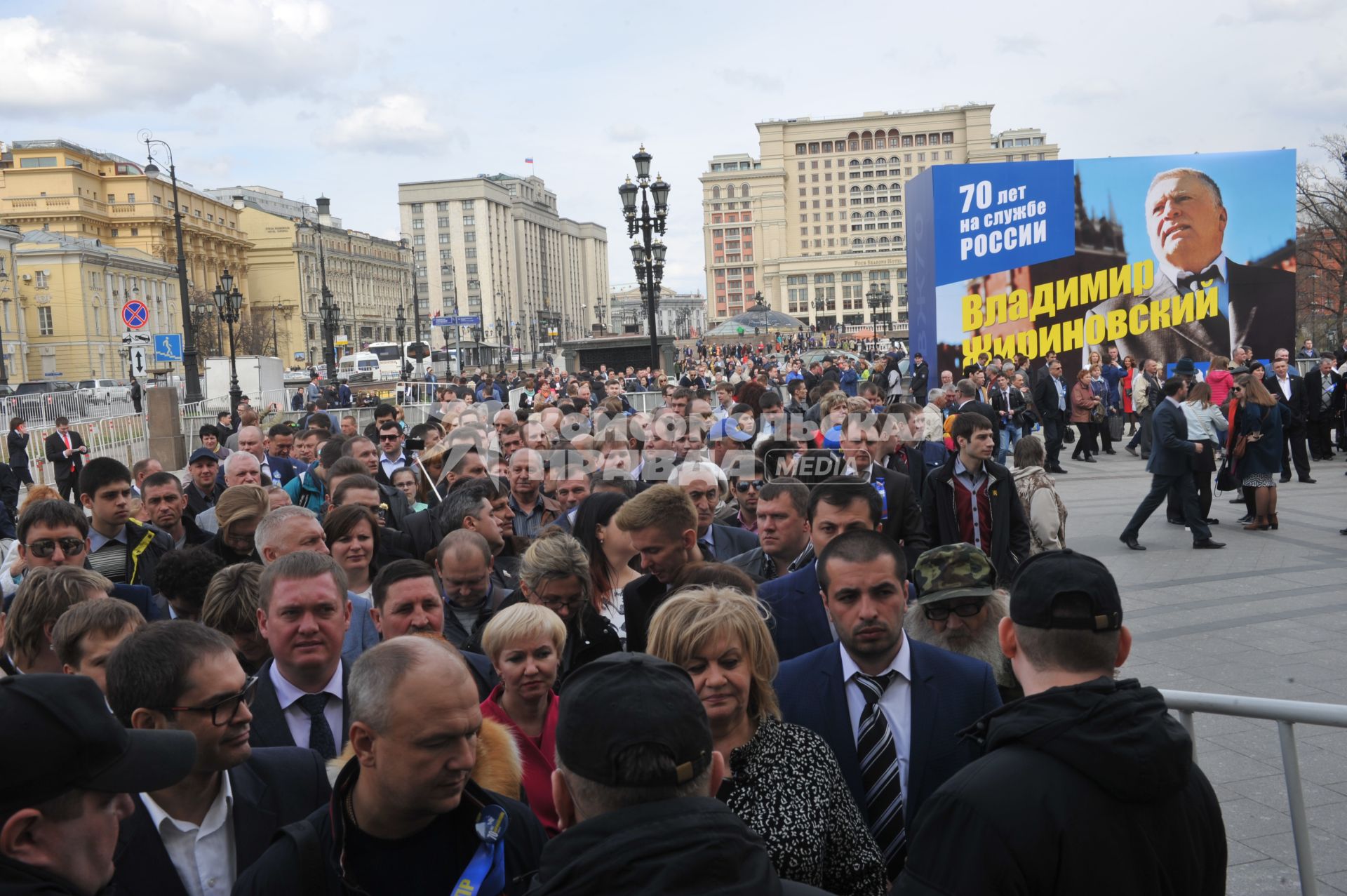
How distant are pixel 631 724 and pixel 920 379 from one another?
77.6 ft

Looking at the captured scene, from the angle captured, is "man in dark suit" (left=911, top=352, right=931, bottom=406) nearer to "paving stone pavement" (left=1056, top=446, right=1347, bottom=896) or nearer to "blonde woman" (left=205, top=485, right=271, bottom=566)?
"paving stone pavement" (left=1056, top=446, right=1347, bottom=896)

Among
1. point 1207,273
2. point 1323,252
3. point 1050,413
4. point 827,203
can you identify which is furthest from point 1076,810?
point 827,203

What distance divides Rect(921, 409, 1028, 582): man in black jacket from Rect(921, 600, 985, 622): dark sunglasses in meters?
3.24

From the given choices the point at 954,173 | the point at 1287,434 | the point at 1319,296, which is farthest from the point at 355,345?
the point at 1287,434

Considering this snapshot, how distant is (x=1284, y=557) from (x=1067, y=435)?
12.7 metres

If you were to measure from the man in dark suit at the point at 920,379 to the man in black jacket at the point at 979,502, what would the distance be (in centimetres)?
1738

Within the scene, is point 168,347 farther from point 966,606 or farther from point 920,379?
point 966,606

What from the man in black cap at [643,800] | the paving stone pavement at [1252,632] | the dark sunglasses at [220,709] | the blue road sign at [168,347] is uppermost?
the blue road sign at [168,347]

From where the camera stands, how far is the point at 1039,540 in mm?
7445

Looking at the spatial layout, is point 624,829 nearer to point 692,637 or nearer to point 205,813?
point 692,637

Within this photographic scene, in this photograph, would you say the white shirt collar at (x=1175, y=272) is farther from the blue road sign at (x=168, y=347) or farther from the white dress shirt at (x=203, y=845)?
the white dress shirt at (x=203, y=845)

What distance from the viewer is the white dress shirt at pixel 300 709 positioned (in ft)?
12.3

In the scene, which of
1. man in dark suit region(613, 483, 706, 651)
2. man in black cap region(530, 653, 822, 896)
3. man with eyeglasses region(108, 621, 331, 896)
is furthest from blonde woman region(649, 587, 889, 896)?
man in dark suit region(613, 483, 706, 651)

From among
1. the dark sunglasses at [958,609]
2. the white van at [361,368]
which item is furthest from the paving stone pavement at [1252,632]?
the white van at [361,368]
